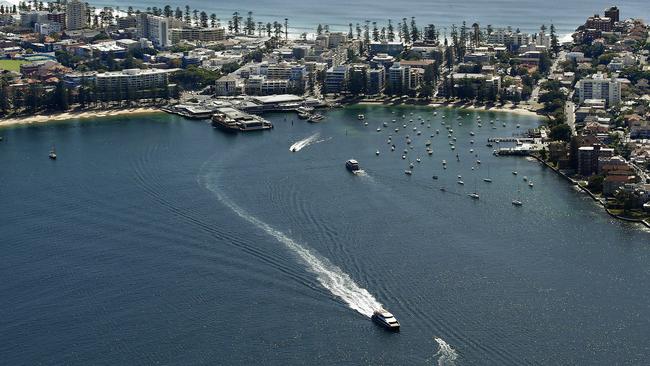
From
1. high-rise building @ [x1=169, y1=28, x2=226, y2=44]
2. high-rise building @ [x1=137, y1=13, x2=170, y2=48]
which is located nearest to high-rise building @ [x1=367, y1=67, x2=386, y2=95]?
high-rise building @ [x1=137, y1=13, x2=170, y2=48]

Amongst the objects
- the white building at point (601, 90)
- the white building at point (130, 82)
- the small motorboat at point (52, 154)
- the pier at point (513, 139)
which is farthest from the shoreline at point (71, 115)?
the white building at point (601, 90)

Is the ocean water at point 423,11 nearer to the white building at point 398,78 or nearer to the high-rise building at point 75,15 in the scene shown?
the high-rise building at point 75,15

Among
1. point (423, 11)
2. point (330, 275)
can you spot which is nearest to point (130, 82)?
point (330, 275)

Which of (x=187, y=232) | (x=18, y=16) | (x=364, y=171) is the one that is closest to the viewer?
(x=187, y=232)

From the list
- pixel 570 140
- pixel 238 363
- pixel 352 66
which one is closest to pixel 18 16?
pixel 352 66

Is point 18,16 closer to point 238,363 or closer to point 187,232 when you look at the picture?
point 187,232

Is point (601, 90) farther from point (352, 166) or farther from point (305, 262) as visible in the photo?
point (305, 262)

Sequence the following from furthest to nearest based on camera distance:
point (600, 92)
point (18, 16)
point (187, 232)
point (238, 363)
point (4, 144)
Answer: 1. point (18, 16)
2. point (600, 92)
3. point (4, 144)
4. point (187, 232)
5. point (238, 363)
